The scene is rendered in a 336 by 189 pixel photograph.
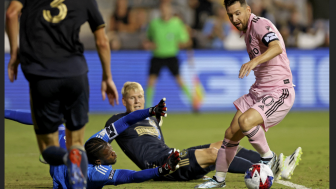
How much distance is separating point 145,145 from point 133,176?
36.4 inches

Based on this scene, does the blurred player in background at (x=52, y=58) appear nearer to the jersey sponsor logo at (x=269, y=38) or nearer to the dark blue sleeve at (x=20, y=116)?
the jersey sponsor logo at (x=269, y=38)

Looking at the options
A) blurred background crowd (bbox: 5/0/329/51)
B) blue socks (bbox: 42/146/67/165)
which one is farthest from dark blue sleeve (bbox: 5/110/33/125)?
blurred background crowd (bbox: 5/0/329/51)

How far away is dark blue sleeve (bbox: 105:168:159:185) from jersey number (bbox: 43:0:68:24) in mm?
1508

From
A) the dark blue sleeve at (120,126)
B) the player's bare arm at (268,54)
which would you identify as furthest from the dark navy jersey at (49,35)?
the player's bare arm at (268,54)

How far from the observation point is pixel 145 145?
199 inches

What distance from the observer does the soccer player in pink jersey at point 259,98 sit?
4.43 metres

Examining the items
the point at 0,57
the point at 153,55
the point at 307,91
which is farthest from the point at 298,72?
the point at 0,57

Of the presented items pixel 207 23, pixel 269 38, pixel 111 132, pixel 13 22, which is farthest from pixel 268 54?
pixel 207 23

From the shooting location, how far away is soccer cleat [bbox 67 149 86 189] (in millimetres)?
3276

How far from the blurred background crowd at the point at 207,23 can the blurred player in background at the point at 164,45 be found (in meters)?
0.63

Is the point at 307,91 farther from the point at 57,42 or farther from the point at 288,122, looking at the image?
the point at 57,42

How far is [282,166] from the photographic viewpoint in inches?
193

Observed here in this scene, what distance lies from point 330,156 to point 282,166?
6.40 feet

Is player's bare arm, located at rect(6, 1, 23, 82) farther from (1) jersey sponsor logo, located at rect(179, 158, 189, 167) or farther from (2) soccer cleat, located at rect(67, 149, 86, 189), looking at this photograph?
(1) jersey sponsor logo, located at rect(179, 158, 189, 167)
